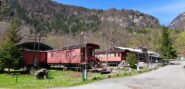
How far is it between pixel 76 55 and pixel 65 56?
157 inches

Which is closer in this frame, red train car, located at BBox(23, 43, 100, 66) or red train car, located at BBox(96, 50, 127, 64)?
red train car, located at BBox(23, 43, 100, 66)

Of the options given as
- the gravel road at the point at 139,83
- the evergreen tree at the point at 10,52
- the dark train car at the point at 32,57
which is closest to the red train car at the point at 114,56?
the dark train car at the point at 32,57

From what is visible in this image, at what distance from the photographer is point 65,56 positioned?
5025cm

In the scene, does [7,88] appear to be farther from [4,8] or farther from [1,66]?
[4,8]

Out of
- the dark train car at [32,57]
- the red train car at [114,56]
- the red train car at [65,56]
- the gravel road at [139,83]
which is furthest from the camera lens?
the red train car at [114,56]

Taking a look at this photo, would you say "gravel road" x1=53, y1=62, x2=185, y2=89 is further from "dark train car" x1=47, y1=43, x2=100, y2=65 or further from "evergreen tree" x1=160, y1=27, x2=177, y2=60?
"evergreen tree" x1=160, y1=27, x2=177, y2=60

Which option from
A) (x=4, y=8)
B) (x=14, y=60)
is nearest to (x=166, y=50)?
(x=14, y=60)

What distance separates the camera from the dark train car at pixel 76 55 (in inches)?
1791

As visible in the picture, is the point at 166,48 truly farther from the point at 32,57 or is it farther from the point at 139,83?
the point at 139,83

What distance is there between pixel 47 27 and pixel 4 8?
29.5 meters

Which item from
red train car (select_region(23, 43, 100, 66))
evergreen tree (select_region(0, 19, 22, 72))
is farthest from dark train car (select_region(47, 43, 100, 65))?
evergreen tree (select_region(0, 19, 22, 72))

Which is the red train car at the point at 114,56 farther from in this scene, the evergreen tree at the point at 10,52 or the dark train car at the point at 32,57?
the evergreen tree at the point at 10,52

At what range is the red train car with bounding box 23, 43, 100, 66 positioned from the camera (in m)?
45.7

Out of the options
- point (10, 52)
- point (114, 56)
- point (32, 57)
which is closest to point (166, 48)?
point (114, 56)
